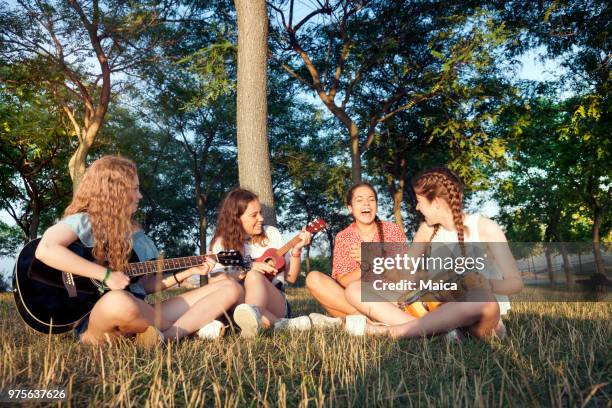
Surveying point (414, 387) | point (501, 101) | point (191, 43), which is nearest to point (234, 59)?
point (191, 43)

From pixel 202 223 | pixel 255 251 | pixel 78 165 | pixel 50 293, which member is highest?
pixel 78 165

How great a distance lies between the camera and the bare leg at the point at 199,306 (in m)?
4.45

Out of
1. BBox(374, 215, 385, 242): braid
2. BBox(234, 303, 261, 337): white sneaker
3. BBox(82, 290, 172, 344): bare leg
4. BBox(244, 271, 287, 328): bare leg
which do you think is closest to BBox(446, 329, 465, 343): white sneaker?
BBox(234, 303, 261, 337): white sneaker

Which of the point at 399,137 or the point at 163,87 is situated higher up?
the point at 163,87

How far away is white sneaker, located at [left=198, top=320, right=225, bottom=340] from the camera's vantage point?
448 centimetres

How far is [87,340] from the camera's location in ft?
13.7

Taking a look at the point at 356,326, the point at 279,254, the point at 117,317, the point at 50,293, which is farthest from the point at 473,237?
the point at 50,293

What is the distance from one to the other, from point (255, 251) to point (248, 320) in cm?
160

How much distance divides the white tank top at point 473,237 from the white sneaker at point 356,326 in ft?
3.50

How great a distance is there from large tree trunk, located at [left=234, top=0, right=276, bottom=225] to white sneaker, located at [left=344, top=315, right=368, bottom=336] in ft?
10.2

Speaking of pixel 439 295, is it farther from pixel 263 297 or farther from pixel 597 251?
pixel 597 251

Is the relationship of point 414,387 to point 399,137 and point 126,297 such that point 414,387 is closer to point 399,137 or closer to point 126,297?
point 126,297

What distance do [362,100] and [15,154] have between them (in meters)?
15.9

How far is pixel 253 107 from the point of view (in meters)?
7.82
